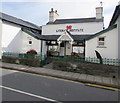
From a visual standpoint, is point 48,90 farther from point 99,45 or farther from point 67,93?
point 99,45

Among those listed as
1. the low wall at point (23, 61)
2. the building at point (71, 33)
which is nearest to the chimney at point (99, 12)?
the building at point (71, 33)

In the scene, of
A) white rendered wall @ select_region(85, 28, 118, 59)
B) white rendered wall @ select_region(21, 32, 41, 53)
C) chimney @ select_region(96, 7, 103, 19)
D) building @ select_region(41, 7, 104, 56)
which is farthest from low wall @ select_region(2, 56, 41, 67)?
chimney @ select_region(96, 7, 103, 19)

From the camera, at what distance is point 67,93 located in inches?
183

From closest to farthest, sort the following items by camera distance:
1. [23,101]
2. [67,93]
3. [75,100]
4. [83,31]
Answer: [23,101], [75,100], [67,93], [83,31]

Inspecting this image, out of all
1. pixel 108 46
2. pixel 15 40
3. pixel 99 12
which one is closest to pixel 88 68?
pixel 108 46

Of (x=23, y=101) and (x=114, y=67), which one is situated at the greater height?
(x=114, y=67)

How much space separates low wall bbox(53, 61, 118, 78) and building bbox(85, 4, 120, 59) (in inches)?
100

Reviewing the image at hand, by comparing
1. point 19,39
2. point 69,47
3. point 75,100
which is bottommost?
point 75,100

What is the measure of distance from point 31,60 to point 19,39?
19.3ft

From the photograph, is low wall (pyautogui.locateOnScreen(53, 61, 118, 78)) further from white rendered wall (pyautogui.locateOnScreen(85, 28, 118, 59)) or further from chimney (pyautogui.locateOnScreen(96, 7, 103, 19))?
chimney (pyautogui.locateOnScreen(96, 7, 103, 19))

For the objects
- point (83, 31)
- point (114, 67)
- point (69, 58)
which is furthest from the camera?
point (83, 31)

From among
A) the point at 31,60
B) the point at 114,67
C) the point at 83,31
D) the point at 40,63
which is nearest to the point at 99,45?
the point at 114,67

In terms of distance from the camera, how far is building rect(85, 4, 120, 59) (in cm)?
958

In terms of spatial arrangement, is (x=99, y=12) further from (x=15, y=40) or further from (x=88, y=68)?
(x=15, y=40)
